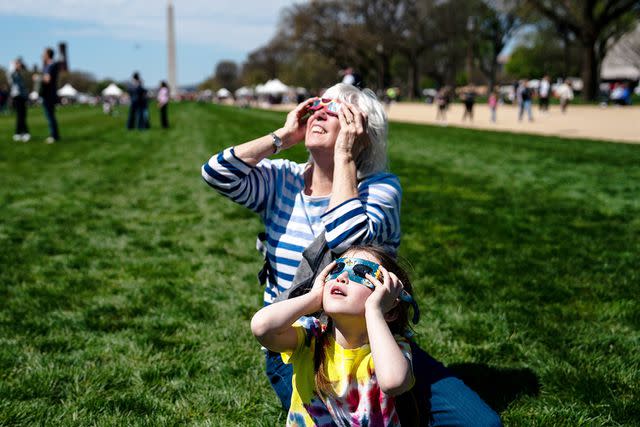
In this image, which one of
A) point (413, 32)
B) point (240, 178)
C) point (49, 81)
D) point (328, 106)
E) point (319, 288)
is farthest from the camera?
point (413, 32)

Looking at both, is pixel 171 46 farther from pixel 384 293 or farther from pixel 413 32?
pixel 384 293

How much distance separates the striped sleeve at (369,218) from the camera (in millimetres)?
2188

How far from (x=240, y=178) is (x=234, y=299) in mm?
2113

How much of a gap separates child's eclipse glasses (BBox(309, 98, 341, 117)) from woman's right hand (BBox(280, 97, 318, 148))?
0.20 ft

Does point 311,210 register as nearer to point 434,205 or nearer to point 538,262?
point 538,262

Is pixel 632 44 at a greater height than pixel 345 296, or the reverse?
pixel 632 44

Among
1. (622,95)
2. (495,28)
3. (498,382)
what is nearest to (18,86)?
(498,382)

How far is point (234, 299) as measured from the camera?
4473mm

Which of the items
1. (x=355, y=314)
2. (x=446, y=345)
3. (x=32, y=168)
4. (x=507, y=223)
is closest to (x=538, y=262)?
(x=507, y=223)

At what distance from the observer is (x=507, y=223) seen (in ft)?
22.0

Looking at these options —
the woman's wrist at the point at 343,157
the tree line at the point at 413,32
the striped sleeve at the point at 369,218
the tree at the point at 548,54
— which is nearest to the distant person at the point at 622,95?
the tree line at the point at 413,32

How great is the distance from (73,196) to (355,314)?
7471mm

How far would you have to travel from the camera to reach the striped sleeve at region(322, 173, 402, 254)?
2188 millimetres

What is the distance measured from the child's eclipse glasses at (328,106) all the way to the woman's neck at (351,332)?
0.91m
